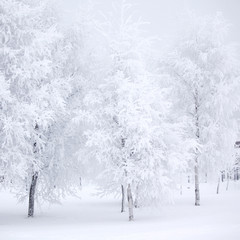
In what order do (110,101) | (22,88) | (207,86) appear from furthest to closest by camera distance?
(207,86)
(110,101)
(22,88)

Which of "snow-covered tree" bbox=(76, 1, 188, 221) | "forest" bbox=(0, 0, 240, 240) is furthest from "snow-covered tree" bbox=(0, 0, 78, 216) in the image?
"snow-covered tree" bbox=(76, 1, 188, 221)

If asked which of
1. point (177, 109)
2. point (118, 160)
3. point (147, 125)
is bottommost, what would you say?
point (118, 160)

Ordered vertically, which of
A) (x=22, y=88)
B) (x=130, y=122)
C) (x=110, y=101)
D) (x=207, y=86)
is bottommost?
(x=130, y=122)

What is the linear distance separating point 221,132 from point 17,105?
1264 centimetres

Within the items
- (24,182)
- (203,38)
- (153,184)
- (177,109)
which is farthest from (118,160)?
(203,38)

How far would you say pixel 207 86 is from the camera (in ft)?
72.7

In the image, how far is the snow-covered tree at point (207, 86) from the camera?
70.4ft

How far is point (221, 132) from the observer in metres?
21.7

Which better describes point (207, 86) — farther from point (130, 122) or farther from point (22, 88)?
point (22, 88)

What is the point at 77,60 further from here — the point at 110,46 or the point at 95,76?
the point at 110,46

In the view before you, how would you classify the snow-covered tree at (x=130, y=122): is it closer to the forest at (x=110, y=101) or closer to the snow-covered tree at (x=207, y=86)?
the forest at (x=110, y=101)

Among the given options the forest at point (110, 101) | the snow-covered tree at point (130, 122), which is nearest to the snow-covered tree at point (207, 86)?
the forest at point (110, 101)

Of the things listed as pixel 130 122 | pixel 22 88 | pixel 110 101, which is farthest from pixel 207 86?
pixel 22 88

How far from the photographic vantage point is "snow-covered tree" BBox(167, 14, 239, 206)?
70.4 feet
